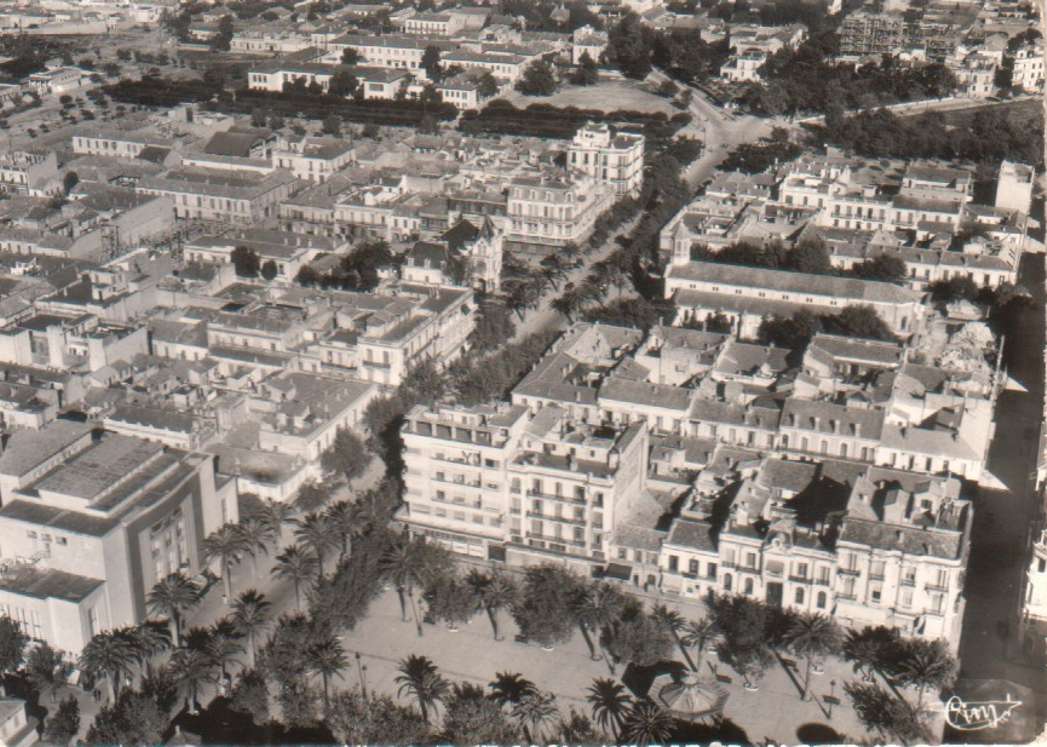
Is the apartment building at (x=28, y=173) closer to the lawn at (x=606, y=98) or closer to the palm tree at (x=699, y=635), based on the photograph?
the lawn at (x=606, y=98)

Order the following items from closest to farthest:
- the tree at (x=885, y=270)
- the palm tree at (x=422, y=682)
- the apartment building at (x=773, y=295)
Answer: the palm tree at (x=422, y=682) < the apartment building at (x=773, y=295) < the tree at (x=885, y=270)

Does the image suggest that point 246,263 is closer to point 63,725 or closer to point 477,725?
point 63,725

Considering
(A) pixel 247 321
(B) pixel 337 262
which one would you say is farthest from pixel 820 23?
(A) pixel 247 321

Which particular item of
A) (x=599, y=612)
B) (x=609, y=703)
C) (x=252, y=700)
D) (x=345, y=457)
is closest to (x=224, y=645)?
(x=252, y=700)

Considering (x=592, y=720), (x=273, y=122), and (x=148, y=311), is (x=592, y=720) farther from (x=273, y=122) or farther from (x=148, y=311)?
(x=273, y=122)

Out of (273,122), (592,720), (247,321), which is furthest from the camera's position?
(273,122)

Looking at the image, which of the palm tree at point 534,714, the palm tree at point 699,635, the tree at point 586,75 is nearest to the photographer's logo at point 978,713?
the palm tree at point 699,635

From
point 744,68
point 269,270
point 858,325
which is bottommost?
point 269,270
